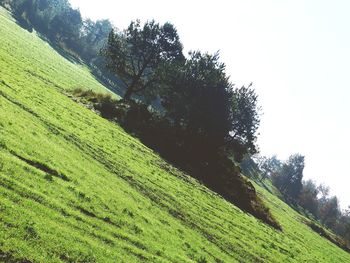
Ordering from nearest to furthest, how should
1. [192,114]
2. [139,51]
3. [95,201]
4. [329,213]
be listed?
1. [95,201]
2. [192,114]
3. [139,51]
4. [329,213]

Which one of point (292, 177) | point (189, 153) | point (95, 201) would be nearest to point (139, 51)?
point (189, 153)

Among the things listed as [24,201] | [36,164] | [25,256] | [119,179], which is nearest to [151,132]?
[119,179]

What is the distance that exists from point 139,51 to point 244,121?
2710cm

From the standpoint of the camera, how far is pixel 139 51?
81562 mm

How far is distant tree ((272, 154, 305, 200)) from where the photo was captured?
558ft

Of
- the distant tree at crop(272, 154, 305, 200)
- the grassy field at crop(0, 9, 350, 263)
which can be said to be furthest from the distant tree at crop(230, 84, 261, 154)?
the distant tree at crop(272, 154, 305, 200)

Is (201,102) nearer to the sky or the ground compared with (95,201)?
nearer to the sky

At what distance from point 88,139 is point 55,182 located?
1670cm

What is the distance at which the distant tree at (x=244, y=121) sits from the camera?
237 feet

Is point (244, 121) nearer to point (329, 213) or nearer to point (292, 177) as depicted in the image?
point (292, 177)

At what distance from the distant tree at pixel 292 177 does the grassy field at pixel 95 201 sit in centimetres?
12512

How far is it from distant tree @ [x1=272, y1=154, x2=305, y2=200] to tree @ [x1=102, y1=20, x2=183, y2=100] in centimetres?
10795

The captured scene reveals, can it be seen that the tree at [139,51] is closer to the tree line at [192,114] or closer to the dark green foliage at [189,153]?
the tree line at [192,114]

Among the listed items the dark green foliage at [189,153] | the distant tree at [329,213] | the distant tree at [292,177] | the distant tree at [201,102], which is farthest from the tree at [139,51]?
the distant tree at [329,213]
